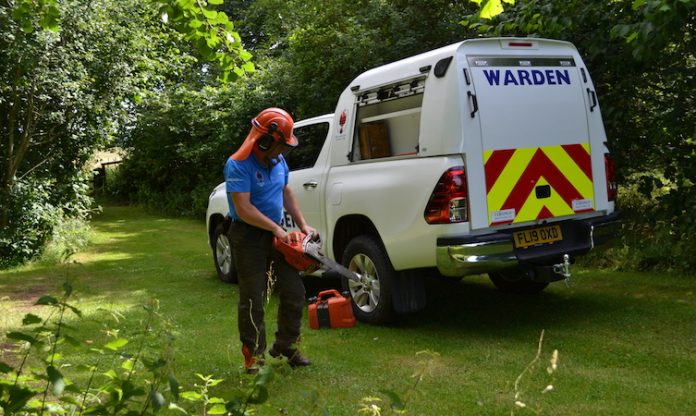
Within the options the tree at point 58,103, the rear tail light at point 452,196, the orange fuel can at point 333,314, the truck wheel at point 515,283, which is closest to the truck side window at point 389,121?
the rear tail light at point 452,196

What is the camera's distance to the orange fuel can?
631 centimetres

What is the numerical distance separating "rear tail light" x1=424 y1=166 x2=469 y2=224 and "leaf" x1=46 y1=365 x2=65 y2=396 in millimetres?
3933

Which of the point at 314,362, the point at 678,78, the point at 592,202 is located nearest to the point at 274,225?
the point at 314,362

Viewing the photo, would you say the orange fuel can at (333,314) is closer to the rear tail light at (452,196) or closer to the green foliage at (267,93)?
the rear tail light at (452,196)

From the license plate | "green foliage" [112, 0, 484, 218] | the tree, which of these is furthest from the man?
"green foliage" [112, 0, 484, 218]

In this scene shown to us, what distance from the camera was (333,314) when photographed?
6316 millimetres

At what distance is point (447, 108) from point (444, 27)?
6.07m

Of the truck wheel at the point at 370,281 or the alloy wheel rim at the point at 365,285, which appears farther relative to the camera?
the alloy wheel rim at the point at 365,285

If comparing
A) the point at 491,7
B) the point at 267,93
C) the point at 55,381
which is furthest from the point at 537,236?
the point at 267,93

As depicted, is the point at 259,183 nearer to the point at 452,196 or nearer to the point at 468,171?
the point at 452,196

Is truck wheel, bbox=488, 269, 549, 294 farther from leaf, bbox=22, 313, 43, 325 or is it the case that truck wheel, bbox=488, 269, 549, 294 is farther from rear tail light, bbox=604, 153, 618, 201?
leaf, bbox=22, 313, 43, 325

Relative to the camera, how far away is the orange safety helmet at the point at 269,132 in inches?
186

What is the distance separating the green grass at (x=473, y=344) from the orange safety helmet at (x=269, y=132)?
1.51 meters

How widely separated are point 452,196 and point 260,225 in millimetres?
1623
